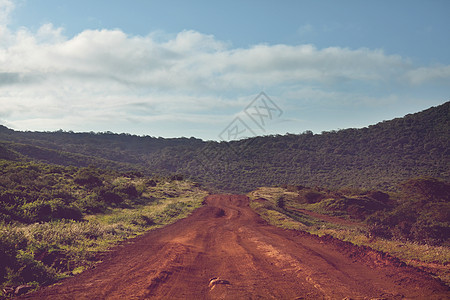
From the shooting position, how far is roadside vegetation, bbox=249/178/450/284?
10.3 metres

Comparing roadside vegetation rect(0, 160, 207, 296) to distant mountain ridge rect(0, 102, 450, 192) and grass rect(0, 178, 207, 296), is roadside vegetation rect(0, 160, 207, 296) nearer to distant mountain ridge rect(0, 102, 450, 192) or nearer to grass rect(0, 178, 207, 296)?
grass rect(0, 178, 207, 296)

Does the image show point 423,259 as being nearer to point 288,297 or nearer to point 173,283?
point 288,297

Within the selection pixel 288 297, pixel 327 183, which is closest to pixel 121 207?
pixel 288 297

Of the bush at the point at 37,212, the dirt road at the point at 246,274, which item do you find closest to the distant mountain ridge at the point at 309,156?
the bush at the point at 37,212

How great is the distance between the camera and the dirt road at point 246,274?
21.8 feet

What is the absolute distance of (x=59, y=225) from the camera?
12961 millimetres

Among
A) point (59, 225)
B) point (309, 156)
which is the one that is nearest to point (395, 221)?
point (59, 225)

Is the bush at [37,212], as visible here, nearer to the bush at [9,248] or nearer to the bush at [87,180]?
the bush at [9,248]

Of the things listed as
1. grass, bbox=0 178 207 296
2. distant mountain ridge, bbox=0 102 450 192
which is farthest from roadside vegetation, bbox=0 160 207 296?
distant mountain ridge, bbox=0 102 450 192

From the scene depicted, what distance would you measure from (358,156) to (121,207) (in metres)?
81.6

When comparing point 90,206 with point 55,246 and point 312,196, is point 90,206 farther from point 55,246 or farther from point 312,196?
point 312,196

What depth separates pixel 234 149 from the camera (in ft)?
427

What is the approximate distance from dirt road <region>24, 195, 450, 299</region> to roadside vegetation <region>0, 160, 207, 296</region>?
35.3 inches

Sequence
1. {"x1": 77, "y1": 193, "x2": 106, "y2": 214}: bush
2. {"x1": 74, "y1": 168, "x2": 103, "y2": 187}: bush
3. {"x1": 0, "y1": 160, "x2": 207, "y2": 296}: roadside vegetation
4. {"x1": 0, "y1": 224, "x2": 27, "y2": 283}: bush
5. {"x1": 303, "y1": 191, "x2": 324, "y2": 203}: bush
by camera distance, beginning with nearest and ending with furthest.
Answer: {"x1": 0, "y1": 224, "x2": 27, "y2": 283}: bush < {"x1": 0, "y1": 160, "x2": 207, "y2": 296}: roadside vegetation < {"x1": 77, "y1": 193, "x2": 106, "y2": 214}: bush < {"x1": 74, "y1": 168, "x2": 103, "y2": 187}: bush < {"x1": 303, "y1": 191, "x2": 324, "y2": 203}: bush
